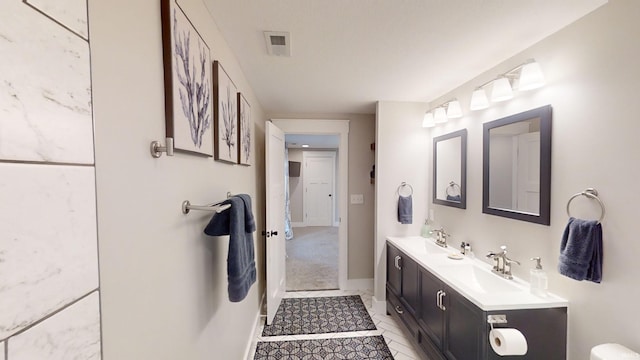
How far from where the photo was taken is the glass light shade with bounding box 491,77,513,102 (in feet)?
5.57

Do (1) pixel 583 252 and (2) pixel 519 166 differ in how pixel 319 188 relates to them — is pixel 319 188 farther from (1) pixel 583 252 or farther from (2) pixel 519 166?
(1) pixel 583 252

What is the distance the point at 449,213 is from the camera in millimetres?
2486

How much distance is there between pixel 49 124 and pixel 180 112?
48cm

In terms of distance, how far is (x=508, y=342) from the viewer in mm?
1218

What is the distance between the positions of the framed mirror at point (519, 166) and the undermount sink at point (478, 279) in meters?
0.42

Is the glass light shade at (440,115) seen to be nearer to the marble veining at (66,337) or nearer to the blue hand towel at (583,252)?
the blue hand towel at (583,252)

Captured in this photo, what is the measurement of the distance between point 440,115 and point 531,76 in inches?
39.3

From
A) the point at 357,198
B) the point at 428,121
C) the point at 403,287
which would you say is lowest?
the point at 403,287

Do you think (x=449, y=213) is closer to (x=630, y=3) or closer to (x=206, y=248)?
(x=630, y=3)

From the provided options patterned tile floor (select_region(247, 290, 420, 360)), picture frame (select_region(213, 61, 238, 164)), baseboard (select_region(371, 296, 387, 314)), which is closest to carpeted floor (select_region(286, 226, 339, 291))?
baseboard (select_region(371, 296, 387, 314))

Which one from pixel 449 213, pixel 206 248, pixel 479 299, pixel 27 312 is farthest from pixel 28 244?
pixel 449 213

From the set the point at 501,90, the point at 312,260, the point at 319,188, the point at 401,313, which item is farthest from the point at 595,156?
the point at 319,188

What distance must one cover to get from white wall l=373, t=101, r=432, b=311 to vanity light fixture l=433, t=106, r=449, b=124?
286 millimetres

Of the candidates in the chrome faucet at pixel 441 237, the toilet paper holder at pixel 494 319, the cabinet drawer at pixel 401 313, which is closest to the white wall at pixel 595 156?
the toilet paper holder at pixel 494 319
